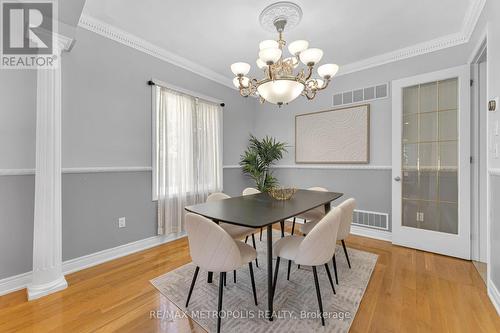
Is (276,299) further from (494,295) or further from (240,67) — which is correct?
(240,67)

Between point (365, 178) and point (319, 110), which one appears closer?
point (365, 178)

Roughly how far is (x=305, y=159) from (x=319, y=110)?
35.6 inches

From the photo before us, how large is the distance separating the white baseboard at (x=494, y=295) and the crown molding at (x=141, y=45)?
4.17m

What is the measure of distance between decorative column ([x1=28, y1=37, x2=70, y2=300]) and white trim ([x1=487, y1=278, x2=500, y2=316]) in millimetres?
3646

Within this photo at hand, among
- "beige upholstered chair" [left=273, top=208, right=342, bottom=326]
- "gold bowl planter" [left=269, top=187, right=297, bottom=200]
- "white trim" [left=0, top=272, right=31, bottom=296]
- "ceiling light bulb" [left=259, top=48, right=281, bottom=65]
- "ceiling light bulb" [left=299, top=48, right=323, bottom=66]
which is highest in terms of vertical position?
"ceiling light bulb" [left=299, top=48, right=323, bottom=66]

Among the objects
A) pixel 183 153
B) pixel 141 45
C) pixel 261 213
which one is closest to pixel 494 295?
pixel 261 213

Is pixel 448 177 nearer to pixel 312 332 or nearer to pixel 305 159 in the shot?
pixel 305 159

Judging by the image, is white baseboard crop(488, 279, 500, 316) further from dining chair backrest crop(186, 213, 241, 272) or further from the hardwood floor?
dining chair backrest crop(186, 213, 241, 272)

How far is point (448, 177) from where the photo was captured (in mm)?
2768

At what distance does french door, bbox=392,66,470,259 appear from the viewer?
2.62 meters

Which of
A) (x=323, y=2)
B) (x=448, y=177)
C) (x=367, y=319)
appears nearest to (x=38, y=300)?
(x=367, y=319)

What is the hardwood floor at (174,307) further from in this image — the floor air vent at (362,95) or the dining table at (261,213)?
the floor air vent at (362,95)

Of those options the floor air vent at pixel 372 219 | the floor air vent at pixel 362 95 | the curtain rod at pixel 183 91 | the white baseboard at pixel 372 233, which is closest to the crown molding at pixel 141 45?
the curtain rod at pixel 183 91

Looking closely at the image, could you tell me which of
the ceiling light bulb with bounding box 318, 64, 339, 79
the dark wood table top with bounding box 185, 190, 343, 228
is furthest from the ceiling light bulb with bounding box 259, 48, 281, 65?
the dark wood table top with bounding box 185, 190, 343, 228
